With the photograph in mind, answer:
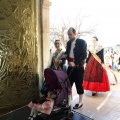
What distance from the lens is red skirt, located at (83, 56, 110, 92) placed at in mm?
3830

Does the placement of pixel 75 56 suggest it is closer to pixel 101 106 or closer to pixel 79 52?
pixel 79 52

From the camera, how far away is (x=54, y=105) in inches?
93.7

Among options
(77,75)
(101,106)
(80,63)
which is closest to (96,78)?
(101,106)

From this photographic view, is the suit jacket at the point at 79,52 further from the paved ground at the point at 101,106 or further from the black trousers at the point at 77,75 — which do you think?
the paved ground at the point at 101,106

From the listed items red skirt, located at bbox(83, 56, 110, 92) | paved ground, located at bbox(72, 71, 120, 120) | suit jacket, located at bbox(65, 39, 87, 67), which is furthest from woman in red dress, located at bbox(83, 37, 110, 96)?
suit jacket, located at bbox(65, 39, 87, 67)

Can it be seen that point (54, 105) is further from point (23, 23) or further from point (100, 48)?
point (100, 48)

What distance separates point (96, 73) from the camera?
3.86 metres

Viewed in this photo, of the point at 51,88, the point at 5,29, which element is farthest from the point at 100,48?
the point at 5,29

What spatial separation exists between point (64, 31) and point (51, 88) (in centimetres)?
956

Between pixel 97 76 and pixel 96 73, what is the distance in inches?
2.8

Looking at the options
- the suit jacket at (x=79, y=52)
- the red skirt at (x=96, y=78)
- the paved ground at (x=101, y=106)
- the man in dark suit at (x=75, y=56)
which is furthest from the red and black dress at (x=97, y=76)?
the suit jacket at (x=79, y=52)

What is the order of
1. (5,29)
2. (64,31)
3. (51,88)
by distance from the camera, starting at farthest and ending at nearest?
1. (64,31)
2. (5,29)
3. (51,88)

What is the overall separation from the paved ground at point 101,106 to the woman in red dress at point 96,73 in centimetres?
19

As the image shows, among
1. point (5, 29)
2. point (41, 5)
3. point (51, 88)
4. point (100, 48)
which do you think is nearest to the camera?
point (51, 88)
